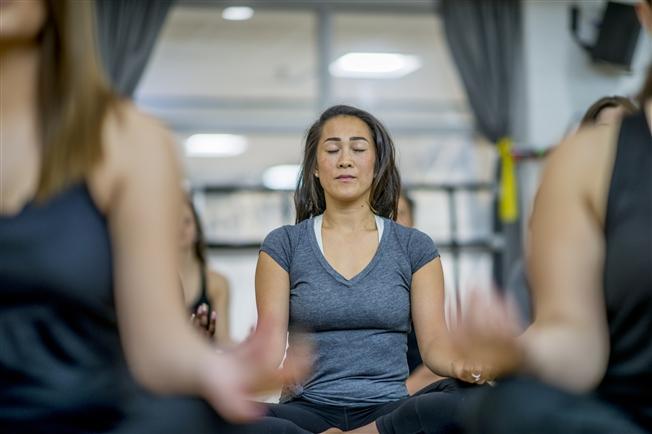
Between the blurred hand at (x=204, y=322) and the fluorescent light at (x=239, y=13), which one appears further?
the fluorescent light at (x=239, y=13)

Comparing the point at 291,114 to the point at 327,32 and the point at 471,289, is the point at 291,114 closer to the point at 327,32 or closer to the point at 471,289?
the point at 327,32

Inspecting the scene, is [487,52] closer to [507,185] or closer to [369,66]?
[369,66]

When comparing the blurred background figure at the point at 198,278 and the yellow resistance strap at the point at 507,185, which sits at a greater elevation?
the blurred background figure at the point at 198,278

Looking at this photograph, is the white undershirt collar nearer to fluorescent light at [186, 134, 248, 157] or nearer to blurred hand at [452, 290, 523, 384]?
blurred hand at [452, 290, 523, 384]

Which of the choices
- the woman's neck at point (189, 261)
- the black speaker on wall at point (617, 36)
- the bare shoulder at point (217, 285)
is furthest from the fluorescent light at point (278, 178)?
the woman's neck at point (189, 261)

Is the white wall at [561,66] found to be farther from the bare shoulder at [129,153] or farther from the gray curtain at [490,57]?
the bare shoulder at [129,153]

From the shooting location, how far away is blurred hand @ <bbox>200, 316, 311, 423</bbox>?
106 cm

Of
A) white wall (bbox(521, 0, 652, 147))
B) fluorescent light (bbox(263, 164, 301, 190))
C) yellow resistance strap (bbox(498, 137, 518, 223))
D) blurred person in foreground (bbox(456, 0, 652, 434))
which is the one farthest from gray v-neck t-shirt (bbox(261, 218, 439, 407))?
white wall (bbox(521, 0, 652, 147))

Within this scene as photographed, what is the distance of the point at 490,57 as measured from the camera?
7234 mm

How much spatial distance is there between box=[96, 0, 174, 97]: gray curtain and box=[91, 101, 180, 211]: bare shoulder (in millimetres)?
5664

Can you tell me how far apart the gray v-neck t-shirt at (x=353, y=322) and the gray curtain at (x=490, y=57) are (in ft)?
14.6

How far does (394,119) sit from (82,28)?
20.1 ft

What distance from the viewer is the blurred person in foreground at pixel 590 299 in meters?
1.17

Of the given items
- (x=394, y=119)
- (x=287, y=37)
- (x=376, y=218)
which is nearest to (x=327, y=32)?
(x=287, y=37)
